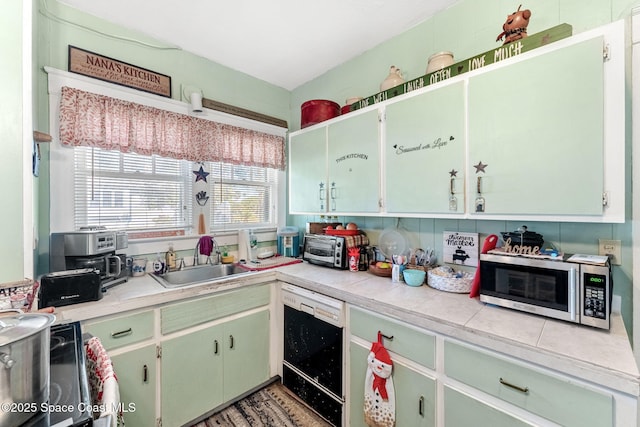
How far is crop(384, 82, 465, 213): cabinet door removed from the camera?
1546 mm

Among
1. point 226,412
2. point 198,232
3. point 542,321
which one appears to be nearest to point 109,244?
point 198,232

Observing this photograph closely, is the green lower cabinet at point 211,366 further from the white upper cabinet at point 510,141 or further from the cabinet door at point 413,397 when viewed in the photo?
the white upper cabinet at point 510,141

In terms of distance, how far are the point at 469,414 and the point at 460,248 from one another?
37.3 inches

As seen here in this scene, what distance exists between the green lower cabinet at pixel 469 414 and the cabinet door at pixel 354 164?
115 cm

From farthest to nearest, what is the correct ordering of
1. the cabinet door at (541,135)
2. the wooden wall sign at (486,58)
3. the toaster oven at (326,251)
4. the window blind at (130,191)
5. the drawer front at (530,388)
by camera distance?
1. the toaster oven at (326,251)
2. the window blind at (130,191)
3. the wooden wall sign at (486,58)
4. the cabinet door at (541,135)
5. the drawer front at (530,388)

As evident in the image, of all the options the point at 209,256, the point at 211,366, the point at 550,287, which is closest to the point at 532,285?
the point at 550,287

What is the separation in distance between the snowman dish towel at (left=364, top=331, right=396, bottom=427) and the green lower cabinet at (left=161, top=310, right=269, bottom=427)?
3.14 feet

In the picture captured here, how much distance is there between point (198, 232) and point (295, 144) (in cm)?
121

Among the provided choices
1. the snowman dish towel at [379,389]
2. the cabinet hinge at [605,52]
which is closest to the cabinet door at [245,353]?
the snowman dish towel at [379,389]

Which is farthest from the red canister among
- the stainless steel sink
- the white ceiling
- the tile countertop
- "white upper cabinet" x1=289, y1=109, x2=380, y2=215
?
the stainless steel sink

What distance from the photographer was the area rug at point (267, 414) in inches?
72.3

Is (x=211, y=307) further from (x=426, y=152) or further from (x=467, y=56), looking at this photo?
(x=467, y=56)

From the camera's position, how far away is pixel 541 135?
127 centimetres

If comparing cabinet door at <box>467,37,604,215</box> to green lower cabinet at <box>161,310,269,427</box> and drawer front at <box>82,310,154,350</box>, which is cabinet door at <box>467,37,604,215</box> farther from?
drawer front at <box>82,310,154,350</box>
